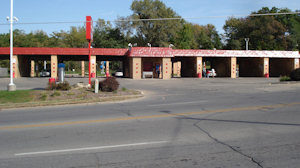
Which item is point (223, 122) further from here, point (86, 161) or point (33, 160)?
point (33, 160)

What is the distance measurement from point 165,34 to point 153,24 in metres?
3.91

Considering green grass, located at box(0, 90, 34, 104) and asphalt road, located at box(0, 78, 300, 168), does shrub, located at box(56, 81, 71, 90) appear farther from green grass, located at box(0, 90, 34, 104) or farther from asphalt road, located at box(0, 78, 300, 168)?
asphalt road, located at box(0, 78, 300, 168)

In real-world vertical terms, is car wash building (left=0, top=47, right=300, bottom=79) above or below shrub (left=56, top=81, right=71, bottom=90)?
above

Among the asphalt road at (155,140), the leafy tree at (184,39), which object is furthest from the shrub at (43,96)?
the leafy tree at (184,39)

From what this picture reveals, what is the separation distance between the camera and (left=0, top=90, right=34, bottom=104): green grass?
17.3 m

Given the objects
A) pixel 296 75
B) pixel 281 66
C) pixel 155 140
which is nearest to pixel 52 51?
pixel 296 75

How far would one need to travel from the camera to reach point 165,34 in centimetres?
7075

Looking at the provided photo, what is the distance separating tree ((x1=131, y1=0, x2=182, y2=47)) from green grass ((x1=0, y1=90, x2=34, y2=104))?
53.4m

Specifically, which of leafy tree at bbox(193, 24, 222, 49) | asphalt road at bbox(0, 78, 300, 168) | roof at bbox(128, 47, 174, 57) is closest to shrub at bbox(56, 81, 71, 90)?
asphalt road at bbox(0, 78, 300, 168)

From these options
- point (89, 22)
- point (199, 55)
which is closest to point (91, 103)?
point (89, 22)

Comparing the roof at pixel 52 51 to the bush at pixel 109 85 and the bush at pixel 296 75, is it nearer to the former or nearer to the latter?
the bush at pixel 109 85

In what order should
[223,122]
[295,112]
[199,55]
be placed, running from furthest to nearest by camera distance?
[199,55], [295,112], [223,122]

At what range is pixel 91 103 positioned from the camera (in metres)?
16.5

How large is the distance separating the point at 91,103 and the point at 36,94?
470cm
